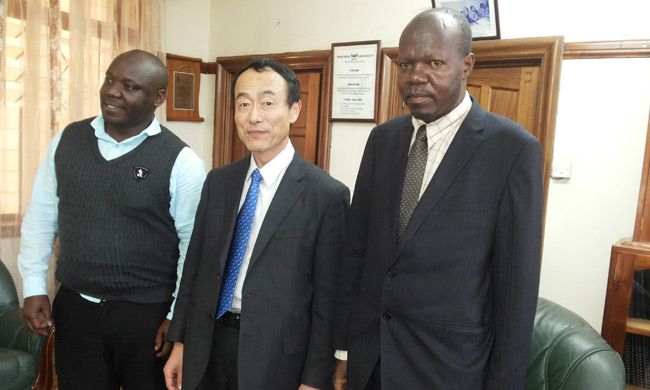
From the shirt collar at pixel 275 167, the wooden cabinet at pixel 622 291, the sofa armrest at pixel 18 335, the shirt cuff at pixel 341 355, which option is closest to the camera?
the shirt cuff at pixel 341 355

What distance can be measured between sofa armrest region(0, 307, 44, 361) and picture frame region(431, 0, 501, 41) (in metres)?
2.71

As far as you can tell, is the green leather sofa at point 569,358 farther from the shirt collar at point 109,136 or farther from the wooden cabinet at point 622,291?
the shirt collar at point 109,136

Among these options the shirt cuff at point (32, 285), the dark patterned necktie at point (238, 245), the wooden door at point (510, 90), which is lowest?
the shirt cuff at point (32, 285)

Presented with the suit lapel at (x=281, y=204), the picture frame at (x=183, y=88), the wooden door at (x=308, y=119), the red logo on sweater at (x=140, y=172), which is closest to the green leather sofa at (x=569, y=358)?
the suit lapel at (x=281, y=204)

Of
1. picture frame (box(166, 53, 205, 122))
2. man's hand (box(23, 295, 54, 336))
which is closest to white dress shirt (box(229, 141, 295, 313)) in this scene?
man's hand (box(23, 295, 54, 336))

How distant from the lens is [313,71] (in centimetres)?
371

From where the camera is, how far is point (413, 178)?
1173 mm

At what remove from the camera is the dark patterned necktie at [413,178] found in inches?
45.5

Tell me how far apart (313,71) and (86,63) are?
1.51 meters

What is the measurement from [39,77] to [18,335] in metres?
1.48

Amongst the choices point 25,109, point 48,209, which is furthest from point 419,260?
point 25,109

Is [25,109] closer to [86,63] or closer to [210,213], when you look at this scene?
[86,63]

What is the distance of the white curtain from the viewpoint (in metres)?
2.82

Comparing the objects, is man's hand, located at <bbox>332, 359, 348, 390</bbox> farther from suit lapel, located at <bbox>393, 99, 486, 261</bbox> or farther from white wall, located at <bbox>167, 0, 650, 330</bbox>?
white wall, located at <bbox>167, 0, 650, 330</bbox>
